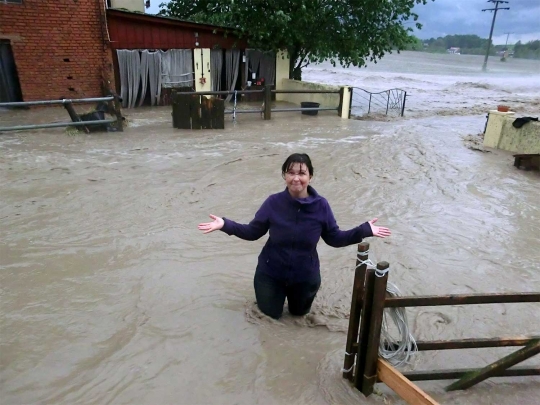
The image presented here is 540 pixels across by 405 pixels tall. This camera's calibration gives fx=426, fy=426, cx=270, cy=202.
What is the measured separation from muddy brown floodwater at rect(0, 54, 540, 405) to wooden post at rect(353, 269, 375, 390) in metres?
0.15

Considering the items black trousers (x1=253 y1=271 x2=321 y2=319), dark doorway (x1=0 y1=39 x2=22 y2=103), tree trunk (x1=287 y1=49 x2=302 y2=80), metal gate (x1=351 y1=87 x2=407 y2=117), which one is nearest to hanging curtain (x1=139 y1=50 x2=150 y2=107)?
dark doorway (x1=0 y1=39 x2=22 y2=103)

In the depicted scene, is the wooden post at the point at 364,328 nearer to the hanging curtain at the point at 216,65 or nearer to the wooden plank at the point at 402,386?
the wooden plank at the point at 402,386

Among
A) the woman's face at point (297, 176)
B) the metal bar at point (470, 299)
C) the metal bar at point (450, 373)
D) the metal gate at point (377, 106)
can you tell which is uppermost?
the woman's face at point (297, 176)

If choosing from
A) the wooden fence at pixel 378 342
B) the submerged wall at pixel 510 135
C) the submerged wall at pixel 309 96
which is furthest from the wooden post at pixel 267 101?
the wooden fence at pixel 378 342

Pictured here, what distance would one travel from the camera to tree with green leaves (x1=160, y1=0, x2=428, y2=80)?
14.7 m

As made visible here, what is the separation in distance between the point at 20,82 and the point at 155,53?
4.44m

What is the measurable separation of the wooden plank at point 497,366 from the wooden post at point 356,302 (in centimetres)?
74

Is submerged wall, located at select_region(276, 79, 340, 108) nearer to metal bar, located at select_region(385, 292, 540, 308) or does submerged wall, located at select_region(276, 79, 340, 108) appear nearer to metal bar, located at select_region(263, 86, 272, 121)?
metal bar, located at select_region(263, 86, 272, 121)

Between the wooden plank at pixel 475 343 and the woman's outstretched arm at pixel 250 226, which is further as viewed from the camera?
the woman's outstretched arm at pixel 250 226

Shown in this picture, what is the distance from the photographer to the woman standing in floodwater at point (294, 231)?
10.1 ft

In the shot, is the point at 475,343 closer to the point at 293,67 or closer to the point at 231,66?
the point at 231,66

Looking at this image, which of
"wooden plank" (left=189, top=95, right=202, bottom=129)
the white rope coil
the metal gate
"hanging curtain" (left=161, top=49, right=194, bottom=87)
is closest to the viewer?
the white rope coil

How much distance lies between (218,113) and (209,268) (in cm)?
752

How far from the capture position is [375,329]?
2.57m
